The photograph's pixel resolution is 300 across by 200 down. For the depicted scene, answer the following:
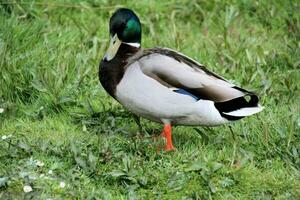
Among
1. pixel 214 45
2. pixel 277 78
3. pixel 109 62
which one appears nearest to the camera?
pixel 109 62

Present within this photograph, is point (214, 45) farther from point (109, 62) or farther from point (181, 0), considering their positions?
point (109, 62)

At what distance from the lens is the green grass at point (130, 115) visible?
482cm

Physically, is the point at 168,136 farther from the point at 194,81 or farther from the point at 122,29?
the point at 122,29

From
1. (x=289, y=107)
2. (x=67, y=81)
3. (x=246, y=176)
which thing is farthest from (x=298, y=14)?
(x=246, y=176)

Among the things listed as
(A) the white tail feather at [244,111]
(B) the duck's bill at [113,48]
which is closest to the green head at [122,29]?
(B) the duck's bill at [113,48]

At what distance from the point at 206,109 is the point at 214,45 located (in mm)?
1946

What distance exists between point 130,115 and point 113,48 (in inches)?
25.8

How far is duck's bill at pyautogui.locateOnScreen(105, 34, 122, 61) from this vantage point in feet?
17.6

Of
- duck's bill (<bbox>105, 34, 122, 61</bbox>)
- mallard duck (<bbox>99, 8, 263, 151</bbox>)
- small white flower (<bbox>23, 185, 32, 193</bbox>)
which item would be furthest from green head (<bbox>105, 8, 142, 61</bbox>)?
small white flower (<bbox>23, 185, 32, 193</bbox>)

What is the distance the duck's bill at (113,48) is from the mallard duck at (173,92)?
7 cm

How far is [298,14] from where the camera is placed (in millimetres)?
7523

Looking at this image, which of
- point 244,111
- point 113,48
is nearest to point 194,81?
point 244,111

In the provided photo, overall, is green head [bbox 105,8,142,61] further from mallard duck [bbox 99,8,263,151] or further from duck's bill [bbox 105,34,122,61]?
mallard duck [bbox 99,8,263,151]

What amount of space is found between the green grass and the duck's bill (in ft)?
1.61
